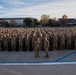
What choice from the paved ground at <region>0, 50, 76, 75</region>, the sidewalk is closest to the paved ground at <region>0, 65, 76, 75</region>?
the paved ground at <region>0, 50, 76, 75</region>

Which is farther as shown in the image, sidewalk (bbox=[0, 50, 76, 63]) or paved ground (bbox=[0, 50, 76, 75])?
sidewalk (bbox=[0, 50, 76, 63])

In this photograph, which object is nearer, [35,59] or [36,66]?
[36,66]

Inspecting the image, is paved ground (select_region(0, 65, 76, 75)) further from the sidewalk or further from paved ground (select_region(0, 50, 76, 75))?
the sidewalk

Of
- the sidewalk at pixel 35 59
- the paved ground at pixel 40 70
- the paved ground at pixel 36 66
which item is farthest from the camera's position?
the sidewalk at pixel 35 59

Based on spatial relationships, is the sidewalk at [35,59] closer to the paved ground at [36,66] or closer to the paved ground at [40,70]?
the paved ground at [36,66]

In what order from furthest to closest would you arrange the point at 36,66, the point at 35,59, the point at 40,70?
the point at 35,59
the point at 36,66
the point at 40,70

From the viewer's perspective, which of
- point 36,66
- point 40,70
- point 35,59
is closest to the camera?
point 40,70

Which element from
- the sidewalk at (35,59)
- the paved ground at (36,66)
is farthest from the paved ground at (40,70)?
the sidewalk at (35,59)

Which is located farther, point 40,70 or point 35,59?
point 35,59

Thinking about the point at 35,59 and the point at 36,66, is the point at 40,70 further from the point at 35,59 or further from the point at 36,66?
the point at 35,59

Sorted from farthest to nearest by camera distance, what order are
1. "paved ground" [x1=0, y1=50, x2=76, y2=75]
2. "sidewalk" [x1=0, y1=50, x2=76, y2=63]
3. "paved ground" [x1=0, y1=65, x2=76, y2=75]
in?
1. "sidewalk" [x1=0, y1=50, x2=76, y2=63]
2. "paved ground" [x1=0, y1=50, x2=76, y2=75]
3. "paved ground" [x1=0, y1=65, x2=76, y2=75]

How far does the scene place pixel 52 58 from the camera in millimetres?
11852

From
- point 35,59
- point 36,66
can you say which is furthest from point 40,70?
point 35,59

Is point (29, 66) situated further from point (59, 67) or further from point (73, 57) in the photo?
point (73, 57)
